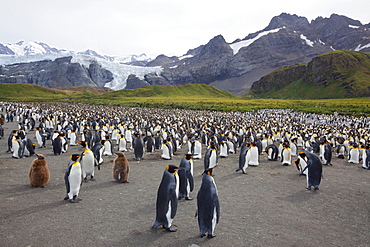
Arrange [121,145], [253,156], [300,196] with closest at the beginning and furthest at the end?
[300,196]
[253,156]
[121,145]

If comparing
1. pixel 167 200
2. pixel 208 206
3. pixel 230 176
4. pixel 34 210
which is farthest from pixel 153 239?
pixel 230 176

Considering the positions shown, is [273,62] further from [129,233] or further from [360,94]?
[129,233]

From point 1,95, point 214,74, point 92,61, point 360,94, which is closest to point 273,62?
point 214,74

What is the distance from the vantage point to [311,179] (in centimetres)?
752

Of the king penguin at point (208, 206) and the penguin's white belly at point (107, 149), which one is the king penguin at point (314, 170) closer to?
the king penguin at point (208, 206)

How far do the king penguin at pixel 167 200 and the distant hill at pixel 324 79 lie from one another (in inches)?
4414

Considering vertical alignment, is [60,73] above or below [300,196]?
above

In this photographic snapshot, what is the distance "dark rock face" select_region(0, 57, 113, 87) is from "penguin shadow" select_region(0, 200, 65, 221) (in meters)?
153

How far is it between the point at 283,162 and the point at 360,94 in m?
106

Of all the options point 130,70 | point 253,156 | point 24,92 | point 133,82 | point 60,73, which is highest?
point 130,70

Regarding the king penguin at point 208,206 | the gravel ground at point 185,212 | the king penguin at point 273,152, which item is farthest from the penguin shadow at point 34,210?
the king penguin at point 273,152

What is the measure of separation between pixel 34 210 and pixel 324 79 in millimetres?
134174

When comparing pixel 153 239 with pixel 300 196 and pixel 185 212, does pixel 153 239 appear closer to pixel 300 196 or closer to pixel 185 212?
pixel 185 212

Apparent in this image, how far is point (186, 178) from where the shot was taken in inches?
243
